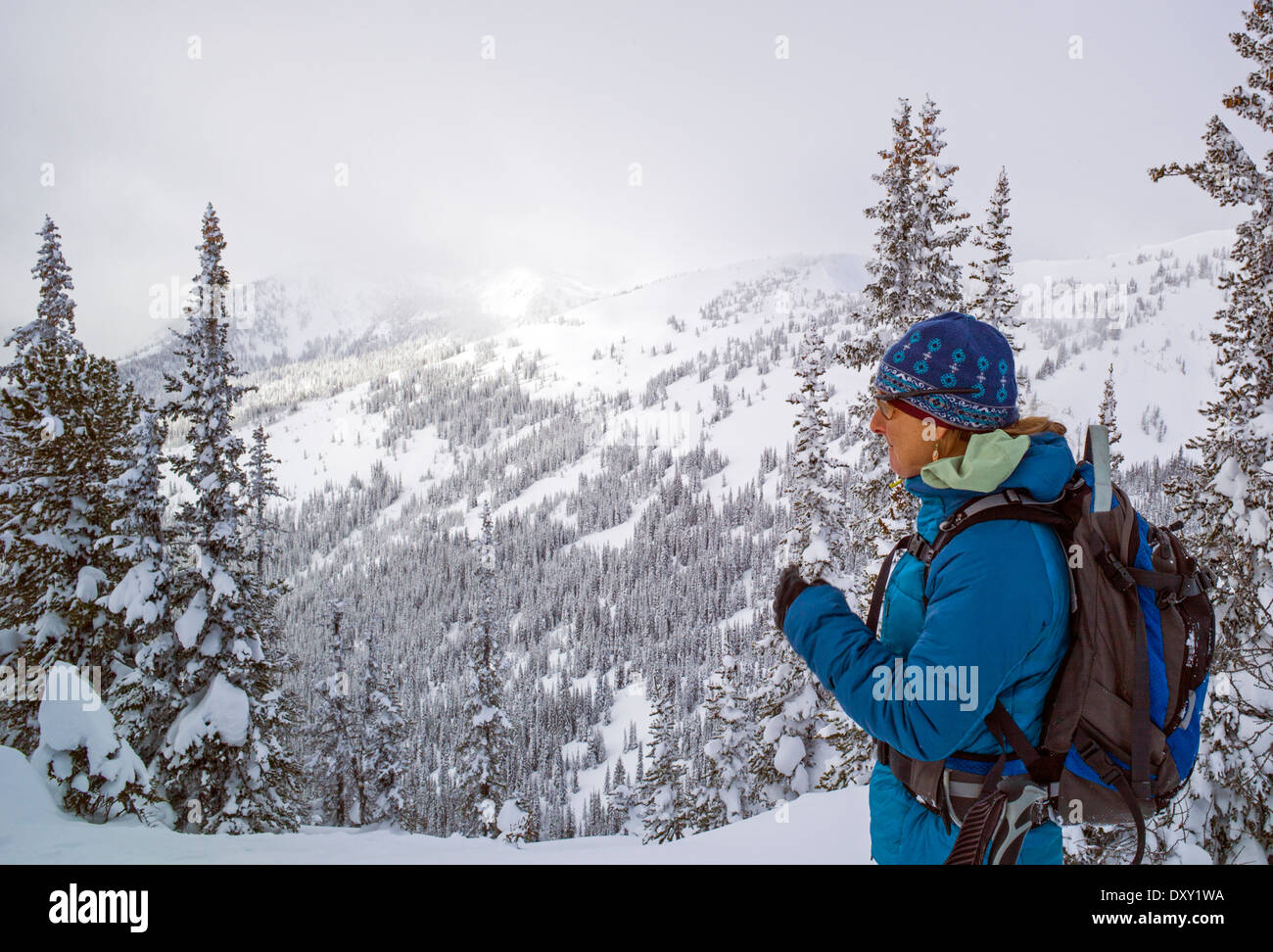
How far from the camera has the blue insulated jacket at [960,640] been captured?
70.7 inches

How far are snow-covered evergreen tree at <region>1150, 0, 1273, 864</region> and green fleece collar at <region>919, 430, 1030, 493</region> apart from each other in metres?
7.76

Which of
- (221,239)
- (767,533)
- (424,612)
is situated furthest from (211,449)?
(767,533)

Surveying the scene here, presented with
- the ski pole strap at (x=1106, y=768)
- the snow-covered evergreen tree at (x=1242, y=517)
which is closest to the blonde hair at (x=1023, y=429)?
the ski pole strap at (x=1106, y=768)

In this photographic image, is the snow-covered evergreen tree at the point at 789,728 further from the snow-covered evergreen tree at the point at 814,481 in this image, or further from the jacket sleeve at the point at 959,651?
the jacket sleeve at the point at 959,651

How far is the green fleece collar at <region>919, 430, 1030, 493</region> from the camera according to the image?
6.51 ft

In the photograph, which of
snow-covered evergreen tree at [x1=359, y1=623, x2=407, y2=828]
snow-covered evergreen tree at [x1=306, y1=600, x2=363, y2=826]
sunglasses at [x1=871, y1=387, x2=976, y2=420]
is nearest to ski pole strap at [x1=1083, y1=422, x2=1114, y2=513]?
sunglasses at [x1=871, y1=387, x2=976, y2=420]

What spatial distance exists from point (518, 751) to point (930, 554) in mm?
84025

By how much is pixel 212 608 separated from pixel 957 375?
15.6 m

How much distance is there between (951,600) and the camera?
1.83 meters

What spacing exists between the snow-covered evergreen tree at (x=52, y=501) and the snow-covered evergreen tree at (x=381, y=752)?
734 inches

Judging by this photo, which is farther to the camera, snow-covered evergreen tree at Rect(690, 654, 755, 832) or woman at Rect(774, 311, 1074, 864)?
snow-covered evergreen tree at Rect(690, 654, 755, 832)

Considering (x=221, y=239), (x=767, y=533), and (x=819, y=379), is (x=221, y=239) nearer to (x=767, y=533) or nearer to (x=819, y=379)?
(x=819, y=379)

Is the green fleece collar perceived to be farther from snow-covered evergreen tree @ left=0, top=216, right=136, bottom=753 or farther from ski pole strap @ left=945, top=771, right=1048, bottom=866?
snow-covered evergreen tree @ left=0, top=216, right=136, bottom=753
